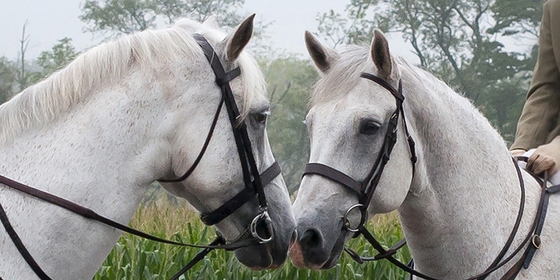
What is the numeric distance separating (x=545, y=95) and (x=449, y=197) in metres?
1.04

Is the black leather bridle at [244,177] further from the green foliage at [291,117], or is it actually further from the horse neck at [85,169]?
the green foliage at [291,117]

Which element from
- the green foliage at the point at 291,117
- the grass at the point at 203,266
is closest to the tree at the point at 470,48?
the green foliage at the point at 291,117

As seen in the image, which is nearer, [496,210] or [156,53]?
[156,53]

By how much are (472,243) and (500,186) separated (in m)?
0.31

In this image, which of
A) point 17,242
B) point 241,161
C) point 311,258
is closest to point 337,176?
point 311,258

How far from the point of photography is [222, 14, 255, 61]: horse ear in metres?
2.82

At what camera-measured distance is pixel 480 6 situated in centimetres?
2797

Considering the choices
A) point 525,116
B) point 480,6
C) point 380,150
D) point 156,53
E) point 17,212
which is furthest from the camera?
point 480,6

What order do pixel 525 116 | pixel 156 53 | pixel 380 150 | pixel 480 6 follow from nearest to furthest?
1. pixel 156 53
2. pixel 380 150
3. pixel 525 116
4. pixel 480 6

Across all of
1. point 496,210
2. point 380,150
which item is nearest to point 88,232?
point 380,150

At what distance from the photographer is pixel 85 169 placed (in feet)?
8.48

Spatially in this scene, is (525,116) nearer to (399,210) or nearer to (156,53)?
(399,210)

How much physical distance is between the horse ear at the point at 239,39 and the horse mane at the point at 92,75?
72 mm

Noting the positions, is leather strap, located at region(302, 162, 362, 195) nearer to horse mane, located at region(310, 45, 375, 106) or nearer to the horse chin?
the horse chin
